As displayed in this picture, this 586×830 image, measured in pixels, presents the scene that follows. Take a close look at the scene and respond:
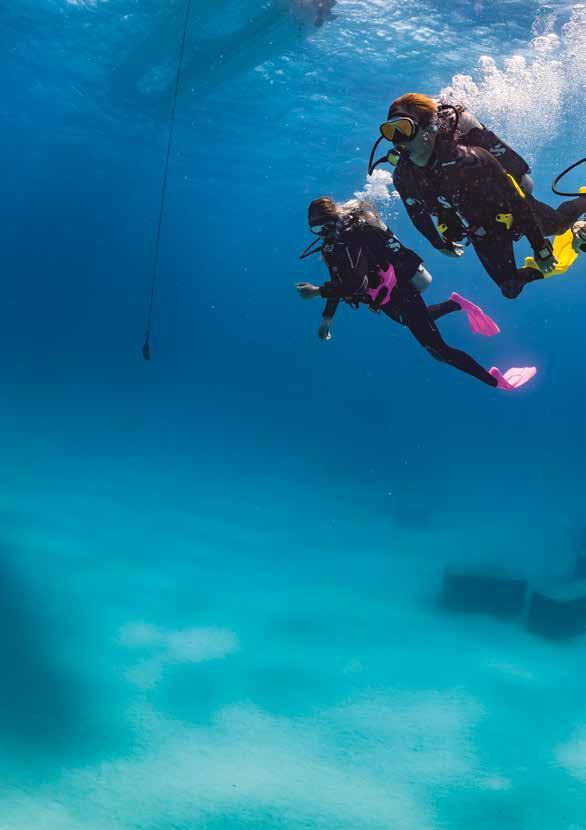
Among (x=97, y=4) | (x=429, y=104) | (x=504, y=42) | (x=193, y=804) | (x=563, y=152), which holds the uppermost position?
(x=563, y=152)

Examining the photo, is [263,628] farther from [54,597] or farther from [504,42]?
[504,42]

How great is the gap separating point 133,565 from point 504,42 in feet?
47.6

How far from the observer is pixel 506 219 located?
3742 mm

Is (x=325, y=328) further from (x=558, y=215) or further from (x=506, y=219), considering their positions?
(x=558, y=215)

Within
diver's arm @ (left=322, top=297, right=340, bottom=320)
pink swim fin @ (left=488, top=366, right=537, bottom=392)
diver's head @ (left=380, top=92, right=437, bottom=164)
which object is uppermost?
diver's head @ (left=380, top=92, right=437, bottom=164)


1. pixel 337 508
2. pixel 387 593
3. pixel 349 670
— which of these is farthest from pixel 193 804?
pixel 337 508

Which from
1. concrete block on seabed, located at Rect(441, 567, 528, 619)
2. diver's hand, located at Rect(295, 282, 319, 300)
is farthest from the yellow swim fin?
concrete block on seabed, located at Rect(441, 567, 528, 619)

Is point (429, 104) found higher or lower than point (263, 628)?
higher

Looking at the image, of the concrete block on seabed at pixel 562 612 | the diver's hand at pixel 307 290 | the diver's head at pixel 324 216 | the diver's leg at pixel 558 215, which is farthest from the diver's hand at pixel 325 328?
the concrete block on seabed at pixel 562 612

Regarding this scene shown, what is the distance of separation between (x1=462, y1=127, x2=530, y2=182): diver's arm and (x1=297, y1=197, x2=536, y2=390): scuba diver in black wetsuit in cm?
86

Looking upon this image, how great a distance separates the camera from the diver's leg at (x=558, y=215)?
3.90 metres

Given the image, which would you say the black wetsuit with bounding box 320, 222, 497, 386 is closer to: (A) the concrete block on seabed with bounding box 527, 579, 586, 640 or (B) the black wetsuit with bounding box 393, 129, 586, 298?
(B) the black wetsuit with bounding box 393, 129, 586, 298

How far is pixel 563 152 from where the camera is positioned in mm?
22547

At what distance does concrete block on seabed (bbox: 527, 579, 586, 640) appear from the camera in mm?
12656
